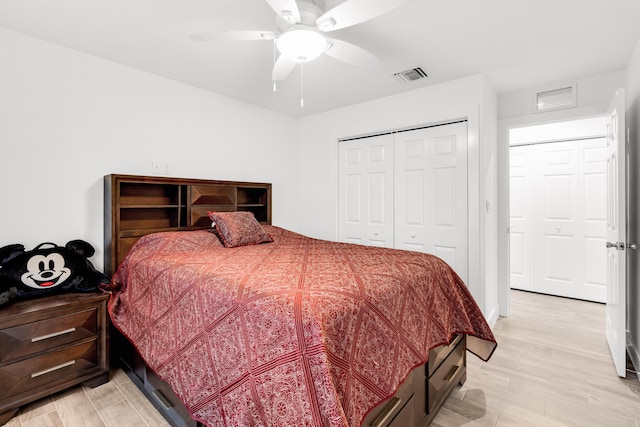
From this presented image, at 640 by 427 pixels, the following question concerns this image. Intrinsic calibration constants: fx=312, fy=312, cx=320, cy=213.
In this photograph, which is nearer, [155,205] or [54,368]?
[54,368]

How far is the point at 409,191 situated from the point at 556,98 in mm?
1647

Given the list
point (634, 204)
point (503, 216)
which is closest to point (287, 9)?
point (634, 204)

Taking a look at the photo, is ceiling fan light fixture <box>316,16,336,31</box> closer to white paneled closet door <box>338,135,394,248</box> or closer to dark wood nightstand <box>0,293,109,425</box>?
white paneled closet door <box>338,135,394,248</box>

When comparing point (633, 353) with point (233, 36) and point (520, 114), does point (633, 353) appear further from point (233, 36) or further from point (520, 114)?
point (233, 36)

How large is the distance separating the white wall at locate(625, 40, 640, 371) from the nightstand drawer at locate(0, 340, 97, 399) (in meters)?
3.88

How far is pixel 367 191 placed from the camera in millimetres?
3797

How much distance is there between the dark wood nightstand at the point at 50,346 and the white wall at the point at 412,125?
2619 mm

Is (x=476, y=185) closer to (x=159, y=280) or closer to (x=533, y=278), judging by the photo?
(x=533, y=278)

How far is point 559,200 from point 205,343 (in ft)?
15.5

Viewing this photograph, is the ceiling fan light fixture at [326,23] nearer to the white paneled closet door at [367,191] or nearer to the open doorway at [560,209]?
the white paneled closet door at [367,191]

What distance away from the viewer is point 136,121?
2773mm

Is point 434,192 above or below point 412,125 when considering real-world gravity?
below

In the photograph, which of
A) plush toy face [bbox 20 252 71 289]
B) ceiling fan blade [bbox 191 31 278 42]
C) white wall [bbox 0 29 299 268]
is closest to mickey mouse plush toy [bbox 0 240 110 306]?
plush toy face [bbox 20 252 71 289]

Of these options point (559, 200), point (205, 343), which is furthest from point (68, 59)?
point (559, 200)
